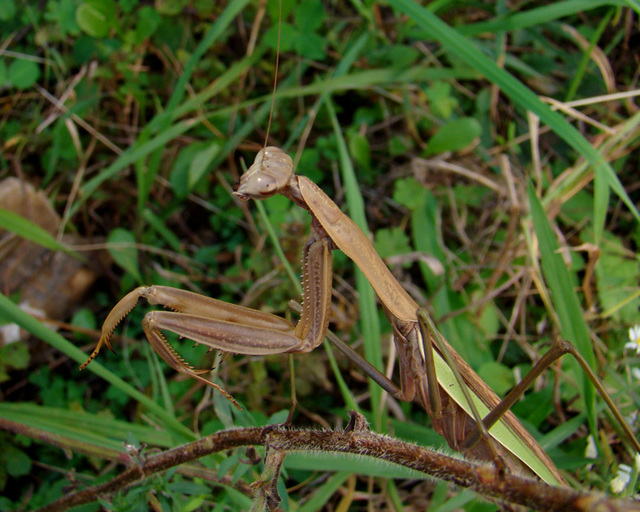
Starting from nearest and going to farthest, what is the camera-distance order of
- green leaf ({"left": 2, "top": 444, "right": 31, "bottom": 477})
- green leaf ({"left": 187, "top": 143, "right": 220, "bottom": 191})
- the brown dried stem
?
the brown dried stem → green leaf ({"left": 2, "top": 444, "right": 31, "bottom": 477}) → green leaf ({"left": 187, "top": 143, "right": 220, "bottom": 191})

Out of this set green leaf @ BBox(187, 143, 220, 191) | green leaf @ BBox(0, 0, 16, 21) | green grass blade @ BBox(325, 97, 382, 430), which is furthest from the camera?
green leaf @ BBox(0, 0, 16, 21)

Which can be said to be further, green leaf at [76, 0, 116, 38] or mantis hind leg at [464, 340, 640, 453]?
green leaf at [76, 0, 116, 38]

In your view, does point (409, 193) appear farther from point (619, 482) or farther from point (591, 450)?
point (619, 482)

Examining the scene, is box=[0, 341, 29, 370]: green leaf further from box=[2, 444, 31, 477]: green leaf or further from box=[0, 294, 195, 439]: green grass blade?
box=[0, 294, 195, 439]: green grass blade

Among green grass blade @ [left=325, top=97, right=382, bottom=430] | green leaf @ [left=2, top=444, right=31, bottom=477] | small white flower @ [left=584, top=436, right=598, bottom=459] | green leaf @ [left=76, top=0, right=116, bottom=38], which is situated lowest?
green leaf @ [left=2, top=444, right=31, bottom=477]

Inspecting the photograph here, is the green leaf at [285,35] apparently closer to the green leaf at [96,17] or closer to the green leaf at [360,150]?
the green leaf at [360,150]

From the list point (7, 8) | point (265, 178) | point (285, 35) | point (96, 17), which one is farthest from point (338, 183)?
point (7, 8)

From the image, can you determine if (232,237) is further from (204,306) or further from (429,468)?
(429,468)

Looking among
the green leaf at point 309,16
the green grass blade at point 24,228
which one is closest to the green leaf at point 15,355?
the green grass blade at point 24,228

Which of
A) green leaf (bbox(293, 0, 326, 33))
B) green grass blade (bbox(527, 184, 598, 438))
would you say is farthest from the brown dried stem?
green leaf (bbox(293, 0, 326, 33))
